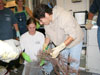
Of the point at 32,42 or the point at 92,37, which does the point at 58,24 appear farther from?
the point at 92,37

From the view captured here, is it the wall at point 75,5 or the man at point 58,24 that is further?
the wall at point 75,5

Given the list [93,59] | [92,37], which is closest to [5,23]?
[92,37]

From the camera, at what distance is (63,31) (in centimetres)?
117

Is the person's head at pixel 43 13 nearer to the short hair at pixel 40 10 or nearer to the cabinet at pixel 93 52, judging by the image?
the short hair at pixel 40 10

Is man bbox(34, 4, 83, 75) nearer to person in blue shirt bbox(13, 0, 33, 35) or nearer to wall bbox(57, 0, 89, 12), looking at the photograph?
person in blue shirt bbox(13, 0, 33, 35)

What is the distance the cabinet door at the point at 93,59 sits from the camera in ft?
5.95

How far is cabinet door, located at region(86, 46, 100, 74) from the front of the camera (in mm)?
1814

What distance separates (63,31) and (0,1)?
1.07m

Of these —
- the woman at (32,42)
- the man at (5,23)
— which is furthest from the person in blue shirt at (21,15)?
the woman at (32,42)

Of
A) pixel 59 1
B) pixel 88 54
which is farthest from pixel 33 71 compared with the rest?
pixel 59 1

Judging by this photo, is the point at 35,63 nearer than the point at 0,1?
Yes

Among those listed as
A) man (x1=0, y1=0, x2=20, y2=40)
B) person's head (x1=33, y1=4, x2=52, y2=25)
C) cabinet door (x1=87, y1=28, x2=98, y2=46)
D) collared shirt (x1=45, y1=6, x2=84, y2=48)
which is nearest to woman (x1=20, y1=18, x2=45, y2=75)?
man (x1=0, y1=0, x2=20, y2=40)

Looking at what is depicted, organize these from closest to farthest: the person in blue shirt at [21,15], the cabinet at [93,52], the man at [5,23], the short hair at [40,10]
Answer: the short hair at [40,10], the man at [5,23], the cabinet at [93,52], the person in blue shirt at [21,15]

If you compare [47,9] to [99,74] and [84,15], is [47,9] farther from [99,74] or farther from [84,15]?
[99,74]
